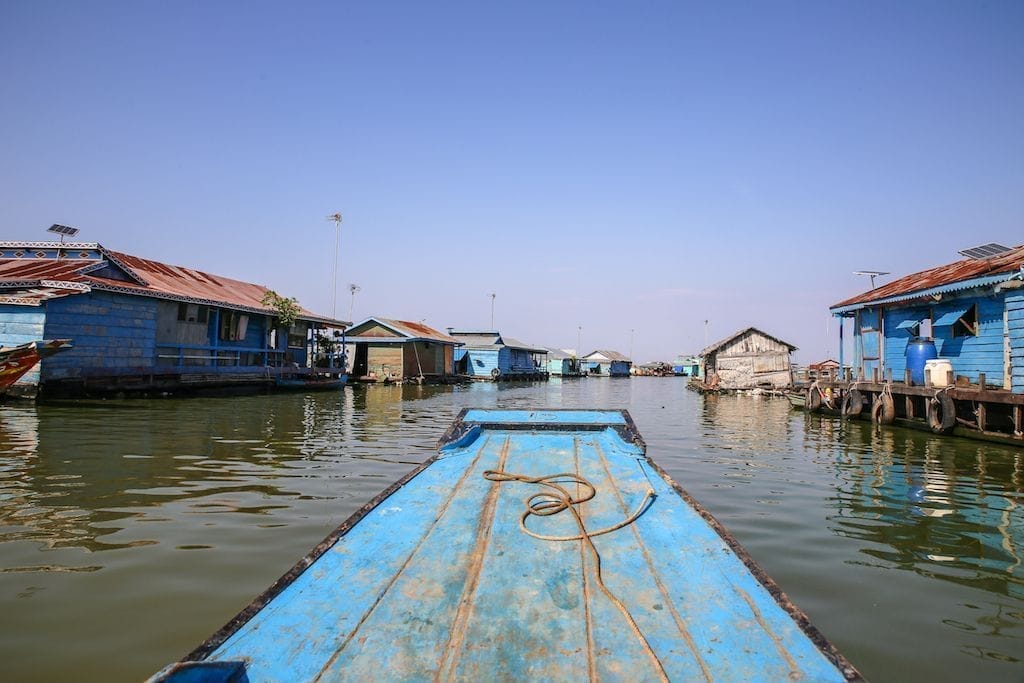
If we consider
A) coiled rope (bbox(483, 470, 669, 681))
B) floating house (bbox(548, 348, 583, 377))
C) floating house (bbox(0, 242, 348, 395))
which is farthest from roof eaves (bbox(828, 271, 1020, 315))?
floating house (bbox(548, 348, 583, 377))

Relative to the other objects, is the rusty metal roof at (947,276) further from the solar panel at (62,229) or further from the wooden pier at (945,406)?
the solar panel at (62,229)

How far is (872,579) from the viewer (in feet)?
15.5

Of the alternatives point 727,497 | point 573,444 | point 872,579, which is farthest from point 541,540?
point 727,497

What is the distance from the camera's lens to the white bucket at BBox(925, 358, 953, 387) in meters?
15.0

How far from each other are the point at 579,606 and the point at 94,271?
77.3 feet

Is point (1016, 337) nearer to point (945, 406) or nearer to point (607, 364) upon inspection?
point (945, 406)

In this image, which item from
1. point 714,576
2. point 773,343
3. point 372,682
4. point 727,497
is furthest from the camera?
point 773,343

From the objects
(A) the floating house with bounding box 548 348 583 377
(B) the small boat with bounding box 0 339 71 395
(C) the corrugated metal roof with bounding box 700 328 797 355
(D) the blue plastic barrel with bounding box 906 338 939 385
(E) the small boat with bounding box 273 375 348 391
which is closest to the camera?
(B) the small boat with bounding box 0 339 71 395

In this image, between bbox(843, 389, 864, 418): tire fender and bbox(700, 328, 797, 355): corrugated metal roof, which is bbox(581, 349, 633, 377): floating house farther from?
bbox(843, 389, 864, 418): tire fender

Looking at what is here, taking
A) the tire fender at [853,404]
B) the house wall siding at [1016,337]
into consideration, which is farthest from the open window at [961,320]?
the tire fender at [853,404]

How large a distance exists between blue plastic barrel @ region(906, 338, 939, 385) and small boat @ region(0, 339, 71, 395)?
24.6 meters

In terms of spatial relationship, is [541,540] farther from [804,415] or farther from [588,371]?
[588,371]

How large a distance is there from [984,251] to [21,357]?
28097 millimetres

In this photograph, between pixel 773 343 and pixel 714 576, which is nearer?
pixel 714 576
